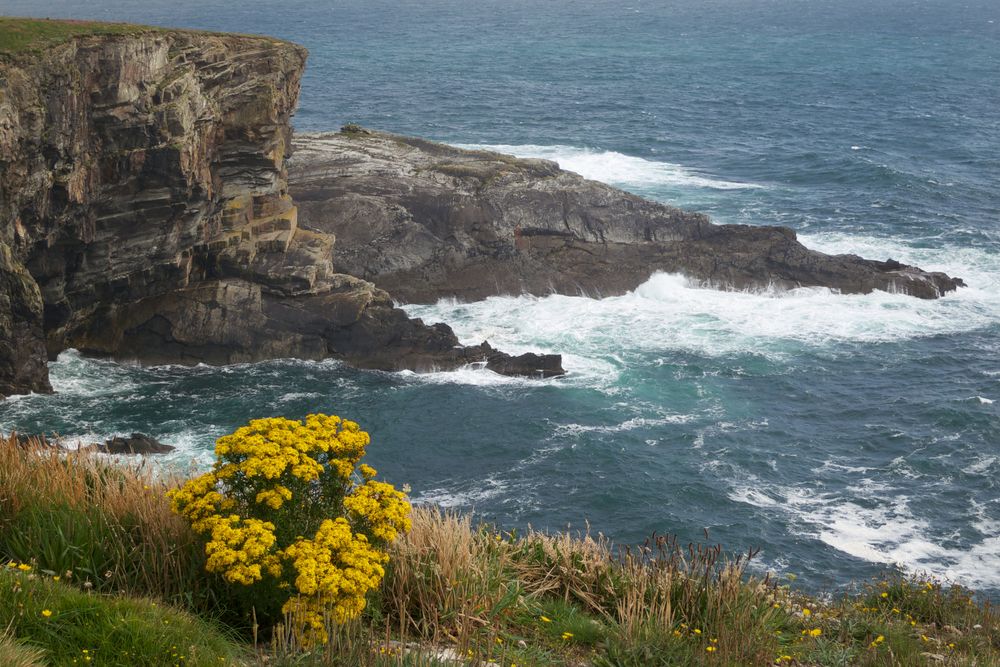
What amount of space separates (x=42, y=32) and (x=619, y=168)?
41328mm

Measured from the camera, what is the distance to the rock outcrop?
49344 millimetres

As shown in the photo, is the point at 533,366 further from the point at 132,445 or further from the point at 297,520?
the point at 297,520

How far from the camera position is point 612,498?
3309 cm

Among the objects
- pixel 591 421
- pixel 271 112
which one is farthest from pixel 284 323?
pixel 591 421

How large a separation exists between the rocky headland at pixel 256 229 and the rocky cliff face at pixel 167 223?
77 millimetres

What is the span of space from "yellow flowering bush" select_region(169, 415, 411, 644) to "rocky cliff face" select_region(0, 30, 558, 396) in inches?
1065

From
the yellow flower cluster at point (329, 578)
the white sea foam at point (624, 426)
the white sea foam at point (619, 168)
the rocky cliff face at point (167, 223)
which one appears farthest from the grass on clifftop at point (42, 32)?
the white sea foam at point (619, 168)

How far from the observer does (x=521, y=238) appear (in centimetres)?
5144

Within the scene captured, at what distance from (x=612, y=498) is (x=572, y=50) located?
100626mm

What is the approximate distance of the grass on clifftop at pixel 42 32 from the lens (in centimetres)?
3550

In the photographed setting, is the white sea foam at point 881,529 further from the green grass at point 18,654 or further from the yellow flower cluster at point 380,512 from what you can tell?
the green grass at point 18,654

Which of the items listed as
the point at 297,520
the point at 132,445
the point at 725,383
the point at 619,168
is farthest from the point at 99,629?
the point at 619,168

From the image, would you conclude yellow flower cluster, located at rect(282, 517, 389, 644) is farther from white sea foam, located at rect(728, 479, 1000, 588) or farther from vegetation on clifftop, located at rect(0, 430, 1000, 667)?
white sea foam, located at rect(728, 479, 1000, 588)

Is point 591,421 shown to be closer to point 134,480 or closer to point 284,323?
point 284,323
